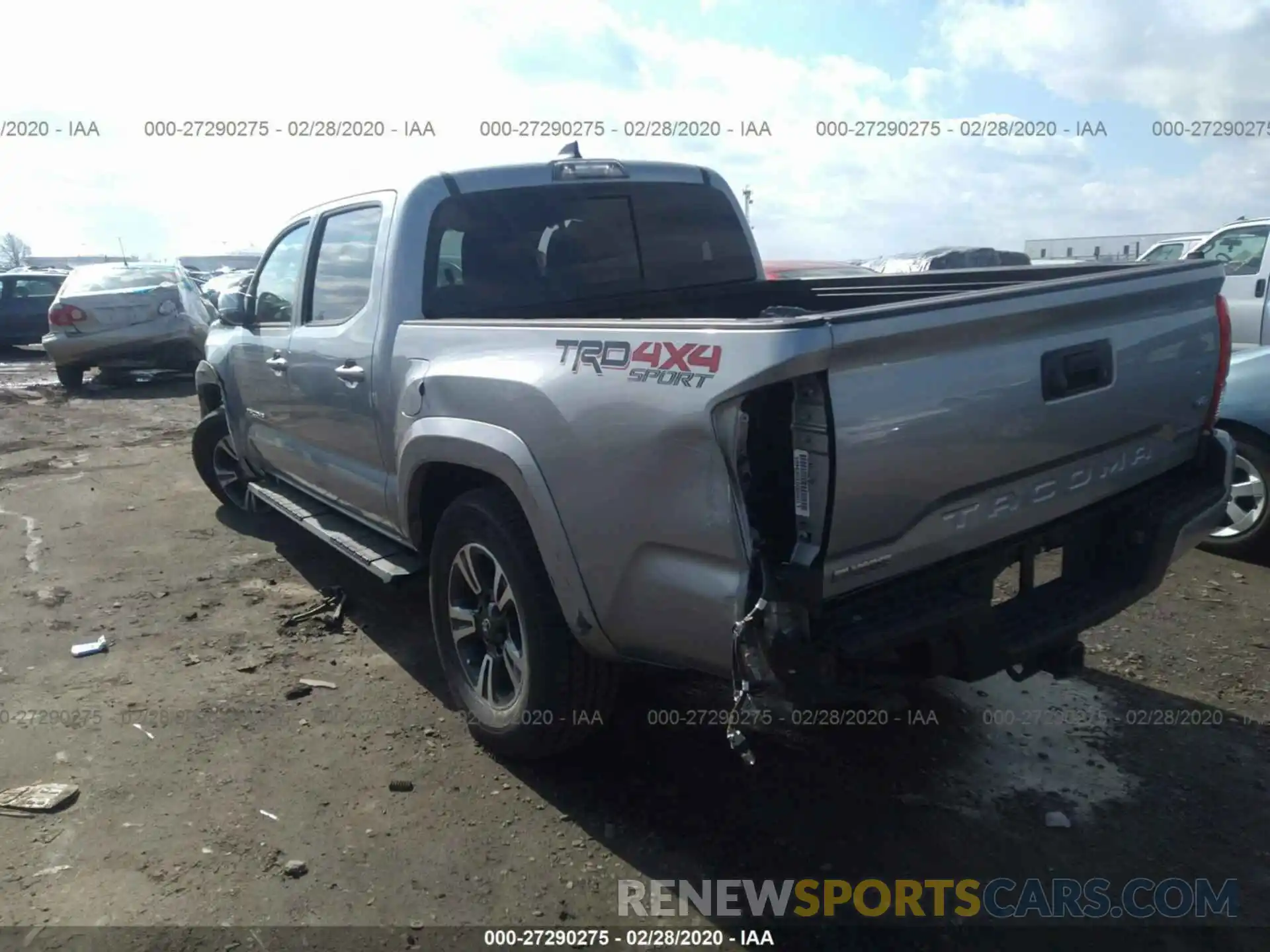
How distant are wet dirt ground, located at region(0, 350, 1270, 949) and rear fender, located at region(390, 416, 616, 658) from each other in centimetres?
72

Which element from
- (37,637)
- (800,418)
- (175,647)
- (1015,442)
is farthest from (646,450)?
(37,637)

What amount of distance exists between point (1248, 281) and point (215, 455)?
8.89m

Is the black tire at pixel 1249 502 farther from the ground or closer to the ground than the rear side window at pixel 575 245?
closer to the ground

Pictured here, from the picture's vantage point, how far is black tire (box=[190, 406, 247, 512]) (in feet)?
22.3

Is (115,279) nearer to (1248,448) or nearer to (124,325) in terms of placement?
(124,325)

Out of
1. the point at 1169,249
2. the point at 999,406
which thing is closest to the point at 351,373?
the point at 999,406

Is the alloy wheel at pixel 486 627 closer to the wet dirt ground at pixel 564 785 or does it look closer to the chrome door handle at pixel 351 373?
the wet dirt ground at pixel 564 785

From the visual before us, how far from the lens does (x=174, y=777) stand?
3562 mm

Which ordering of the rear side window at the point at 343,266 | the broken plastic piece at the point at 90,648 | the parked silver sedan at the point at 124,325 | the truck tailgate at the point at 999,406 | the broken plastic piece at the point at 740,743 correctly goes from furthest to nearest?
the parked silver sedan at the point at 124,325
the broken plastic piece at the point at 90,648
the rear side window at the point at 343,266
the broken plastic piece at the point at 740,743
the truck tailgate at the point at 999,406

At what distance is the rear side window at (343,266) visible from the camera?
420 cm

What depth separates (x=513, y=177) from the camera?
4.10 m

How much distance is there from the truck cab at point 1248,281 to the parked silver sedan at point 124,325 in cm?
1214

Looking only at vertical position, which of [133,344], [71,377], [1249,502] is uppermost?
A: [133,344]

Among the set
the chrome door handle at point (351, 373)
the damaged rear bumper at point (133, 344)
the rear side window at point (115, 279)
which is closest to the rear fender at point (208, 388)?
the chrome door handle at point (351, 373)
